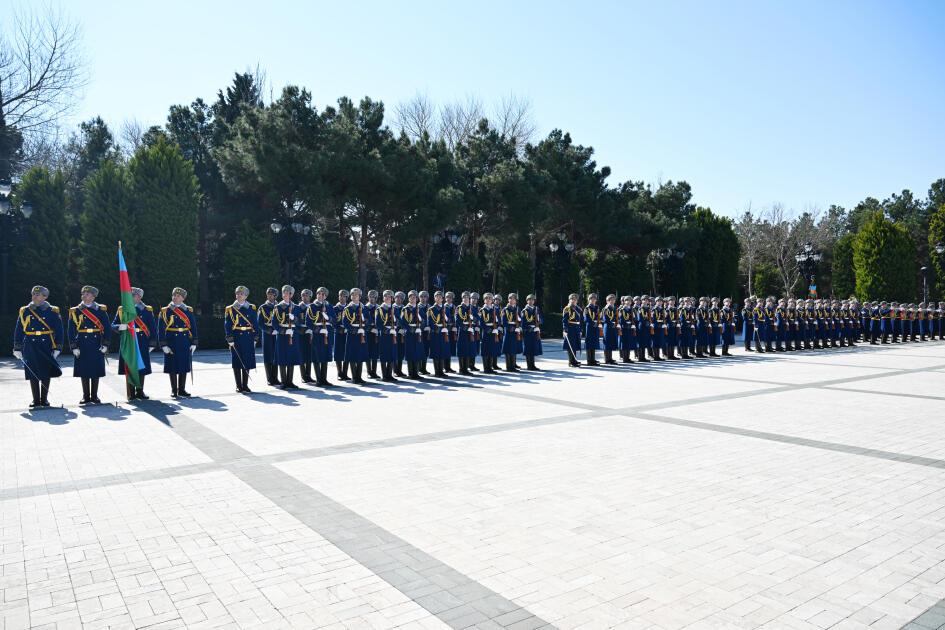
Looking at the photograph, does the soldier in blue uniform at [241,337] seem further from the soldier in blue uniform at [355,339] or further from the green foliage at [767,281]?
the green foliage at [767,281]

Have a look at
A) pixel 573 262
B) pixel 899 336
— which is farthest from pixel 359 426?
pixel 899 336

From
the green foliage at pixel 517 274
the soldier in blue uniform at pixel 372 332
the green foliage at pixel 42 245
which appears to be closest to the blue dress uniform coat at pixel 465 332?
the soldier in blue uniform at pixel 372 332

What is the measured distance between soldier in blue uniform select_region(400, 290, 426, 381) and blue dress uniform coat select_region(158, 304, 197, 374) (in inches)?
167

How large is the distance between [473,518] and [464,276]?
27472mm

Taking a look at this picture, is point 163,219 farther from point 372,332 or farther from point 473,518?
point 473,518

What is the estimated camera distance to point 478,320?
579 inches

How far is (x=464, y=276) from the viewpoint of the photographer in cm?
3197

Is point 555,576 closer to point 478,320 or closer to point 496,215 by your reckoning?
point 478,320

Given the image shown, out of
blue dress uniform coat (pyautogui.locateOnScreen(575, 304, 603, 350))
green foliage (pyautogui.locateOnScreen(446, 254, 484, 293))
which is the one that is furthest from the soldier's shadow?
green foliage (pyautogui.locateOnScreen(446, 254, 484, 293))

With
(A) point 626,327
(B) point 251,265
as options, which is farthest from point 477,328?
(B) point 251,265

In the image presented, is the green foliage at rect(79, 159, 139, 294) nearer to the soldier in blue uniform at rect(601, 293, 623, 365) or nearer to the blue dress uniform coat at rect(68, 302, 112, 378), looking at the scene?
the blue dress uniform coat at rect(68, 302, 112, 378)

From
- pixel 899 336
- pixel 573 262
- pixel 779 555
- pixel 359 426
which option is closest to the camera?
pixel 779 555

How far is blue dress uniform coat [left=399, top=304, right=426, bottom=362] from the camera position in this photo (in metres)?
13.5

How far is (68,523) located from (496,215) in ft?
91.5
